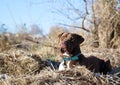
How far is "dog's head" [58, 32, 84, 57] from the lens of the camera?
7.80 meters

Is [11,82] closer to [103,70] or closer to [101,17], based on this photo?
[103,70]

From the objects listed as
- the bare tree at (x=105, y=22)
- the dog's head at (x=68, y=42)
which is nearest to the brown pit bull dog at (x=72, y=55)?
the dog's head at (x=68, y=42)

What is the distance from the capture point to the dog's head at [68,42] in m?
7.80

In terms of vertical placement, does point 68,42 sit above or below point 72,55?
above

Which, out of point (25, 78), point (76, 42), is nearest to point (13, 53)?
point (76, 42)

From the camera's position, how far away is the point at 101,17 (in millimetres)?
15719

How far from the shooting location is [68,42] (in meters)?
7.88

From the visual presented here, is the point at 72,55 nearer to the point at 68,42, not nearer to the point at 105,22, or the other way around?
the point at 68,42

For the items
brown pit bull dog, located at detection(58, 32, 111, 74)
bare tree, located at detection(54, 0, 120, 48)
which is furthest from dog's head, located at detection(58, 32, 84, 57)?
bare tree, located at detection(54, 0, 120, 48)

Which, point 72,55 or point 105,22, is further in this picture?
point 105,22

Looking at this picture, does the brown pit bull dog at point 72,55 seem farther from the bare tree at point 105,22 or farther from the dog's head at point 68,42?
the bare tree at point 105,22

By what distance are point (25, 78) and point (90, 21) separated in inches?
396

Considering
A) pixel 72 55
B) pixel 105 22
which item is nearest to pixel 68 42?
pixel 72 55

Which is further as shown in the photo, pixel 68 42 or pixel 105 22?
pixel 105 22
